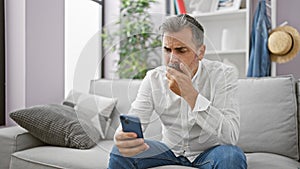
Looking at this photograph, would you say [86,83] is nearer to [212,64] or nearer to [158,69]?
[158,69]

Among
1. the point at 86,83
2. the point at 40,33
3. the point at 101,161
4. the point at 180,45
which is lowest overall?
the point at 101,161

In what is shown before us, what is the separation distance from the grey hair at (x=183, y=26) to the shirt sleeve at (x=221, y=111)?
17 cm

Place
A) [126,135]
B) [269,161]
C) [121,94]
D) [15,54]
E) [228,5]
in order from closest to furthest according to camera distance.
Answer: [126,135]
[121,94]
[269,161]
[15,54]
[228,5]

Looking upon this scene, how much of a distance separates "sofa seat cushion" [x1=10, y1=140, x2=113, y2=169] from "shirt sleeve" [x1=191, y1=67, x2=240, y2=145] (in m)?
0.54

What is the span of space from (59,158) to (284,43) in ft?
5.31

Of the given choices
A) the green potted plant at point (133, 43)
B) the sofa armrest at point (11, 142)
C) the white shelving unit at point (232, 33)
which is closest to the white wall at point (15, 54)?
the sofa armrest at point (11, 142)

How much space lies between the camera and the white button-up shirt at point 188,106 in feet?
3.62

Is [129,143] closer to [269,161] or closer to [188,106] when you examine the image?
[188,106]

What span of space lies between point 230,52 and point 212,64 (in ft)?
5.39

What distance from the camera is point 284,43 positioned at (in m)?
2.39

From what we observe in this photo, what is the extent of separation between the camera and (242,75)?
2840 millimetres

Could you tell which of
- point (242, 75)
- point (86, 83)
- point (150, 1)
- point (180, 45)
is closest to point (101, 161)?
point (86, 83)

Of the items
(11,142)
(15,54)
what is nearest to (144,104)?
(11,142)

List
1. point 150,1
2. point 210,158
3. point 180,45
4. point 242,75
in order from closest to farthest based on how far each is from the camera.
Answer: point 180,45 → point 210,158 → point 242,75 → point 150,1
